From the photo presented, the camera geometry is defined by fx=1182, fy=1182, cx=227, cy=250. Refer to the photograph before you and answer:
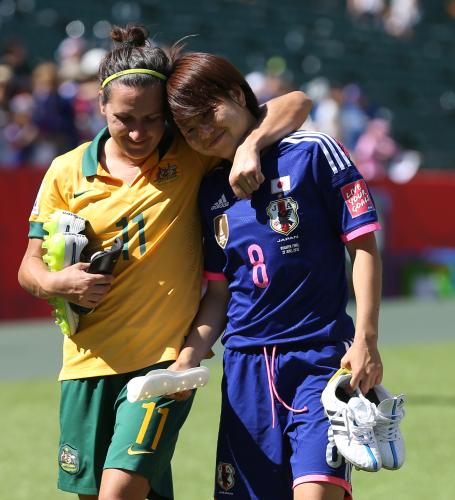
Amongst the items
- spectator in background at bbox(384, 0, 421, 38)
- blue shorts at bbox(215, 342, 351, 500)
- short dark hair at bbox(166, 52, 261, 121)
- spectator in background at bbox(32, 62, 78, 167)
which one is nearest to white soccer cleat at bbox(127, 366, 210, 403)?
blue shorts at bbox(215, 342, 351, 500)

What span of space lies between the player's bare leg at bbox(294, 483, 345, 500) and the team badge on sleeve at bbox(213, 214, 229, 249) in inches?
37.4

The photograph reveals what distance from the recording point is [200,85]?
425 cm

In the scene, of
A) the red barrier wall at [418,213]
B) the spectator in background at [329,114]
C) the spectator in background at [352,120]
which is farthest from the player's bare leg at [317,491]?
the spectator in background at [352,120]

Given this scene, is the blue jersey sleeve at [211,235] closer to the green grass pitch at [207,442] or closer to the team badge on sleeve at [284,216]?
the team badge on sleeve at [284,216]

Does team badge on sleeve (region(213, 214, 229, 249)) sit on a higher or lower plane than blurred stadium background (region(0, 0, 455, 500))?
higher

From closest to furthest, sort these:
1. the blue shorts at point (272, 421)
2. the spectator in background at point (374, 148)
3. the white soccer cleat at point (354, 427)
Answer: the white soccer cleat at point (354, 427) → the blue shorts at point (272, 421) → the spectator in background at point (374, 148)

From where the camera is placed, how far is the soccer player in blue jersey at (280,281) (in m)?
4.16

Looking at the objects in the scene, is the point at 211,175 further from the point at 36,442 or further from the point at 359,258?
the point at 36,442

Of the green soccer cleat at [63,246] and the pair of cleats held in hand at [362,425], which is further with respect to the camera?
the green soccer cleat at [63,246]

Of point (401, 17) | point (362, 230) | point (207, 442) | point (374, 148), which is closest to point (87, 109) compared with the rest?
point (374, 148)

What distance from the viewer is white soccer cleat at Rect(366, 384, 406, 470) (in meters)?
3.98

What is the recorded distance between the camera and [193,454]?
731 cm

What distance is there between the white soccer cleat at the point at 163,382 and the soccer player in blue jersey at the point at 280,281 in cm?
18

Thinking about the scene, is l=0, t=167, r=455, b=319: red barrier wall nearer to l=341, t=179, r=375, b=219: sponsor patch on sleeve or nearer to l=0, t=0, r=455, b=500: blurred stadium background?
l=0, t=0, r=455, b=500: blurred stadium background
